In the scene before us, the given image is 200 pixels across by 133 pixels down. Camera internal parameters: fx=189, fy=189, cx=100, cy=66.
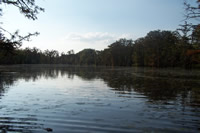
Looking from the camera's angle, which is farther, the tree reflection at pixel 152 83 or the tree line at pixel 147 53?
the tree line at pixel 147 53

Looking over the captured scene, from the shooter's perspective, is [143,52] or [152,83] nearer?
[152,83]

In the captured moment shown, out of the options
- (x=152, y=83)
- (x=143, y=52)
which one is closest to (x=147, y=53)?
(x=143, y=52)

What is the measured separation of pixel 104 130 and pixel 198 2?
1460cm

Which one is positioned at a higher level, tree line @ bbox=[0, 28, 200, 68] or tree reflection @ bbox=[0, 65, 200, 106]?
tree line @ bbox=[0, 28, 200, 68]

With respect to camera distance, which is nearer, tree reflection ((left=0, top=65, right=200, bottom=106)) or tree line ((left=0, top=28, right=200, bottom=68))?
tree reflection ((left=0, top=65, right=200, bottom=106))

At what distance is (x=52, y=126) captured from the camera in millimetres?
8109

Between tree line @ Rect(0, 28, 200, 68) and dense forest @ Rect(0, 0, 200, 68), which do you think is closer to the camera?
dense forest @ Rect(0, 0, 200, 68)

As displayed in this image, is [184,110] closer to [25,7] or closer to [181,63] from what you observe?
[25,7]

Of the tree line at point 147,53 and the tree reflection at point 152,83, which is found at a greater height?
the tree line at point 147,53

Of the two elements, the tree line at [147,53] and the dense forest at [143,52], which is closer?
the dense forest at [143,52]

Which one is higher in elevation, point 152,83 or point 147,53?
point 147,53

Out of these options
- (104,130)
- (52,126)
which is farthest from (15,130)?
(104,130)

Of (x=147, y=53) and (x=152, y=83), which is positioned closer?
(x=152, y=83)

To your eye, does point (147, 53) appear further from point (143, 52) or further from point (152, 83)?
point (152, 83)
